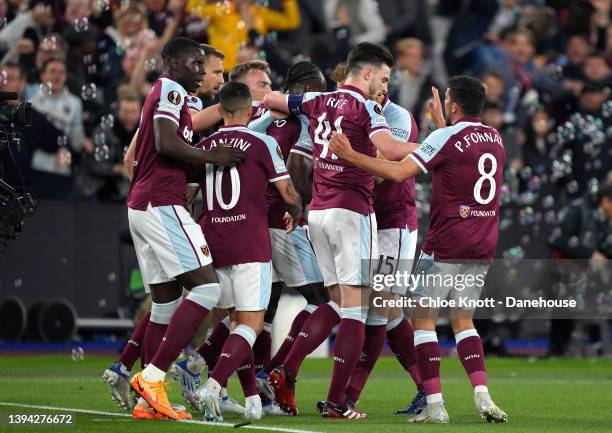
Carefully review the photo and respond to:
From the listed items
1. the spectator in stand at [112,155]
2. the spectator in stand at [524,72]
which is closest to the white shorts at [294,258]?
the spectator in stand at [112,155]

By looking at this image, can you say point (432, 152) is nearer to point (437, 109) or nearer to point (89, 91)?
Result: point (437, 109)

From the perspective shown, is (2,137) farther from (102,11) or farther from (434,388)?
(102,11)

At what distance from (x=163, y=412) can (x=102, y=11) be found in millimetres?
9839

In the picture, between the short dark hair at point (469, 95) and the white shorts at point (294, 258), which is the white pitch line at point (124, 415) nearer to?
the white shorts at point (294, 258)

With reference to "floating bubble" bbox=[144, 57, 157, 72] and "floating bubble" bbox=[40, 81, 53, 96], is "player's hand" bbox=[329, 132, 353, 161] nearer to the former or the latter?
"floating bubble" bbox=[144, 57, 157, 72]

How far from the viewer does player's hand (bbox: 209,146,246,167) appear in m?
8.63

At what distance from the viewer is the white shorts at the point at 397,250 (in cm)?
955

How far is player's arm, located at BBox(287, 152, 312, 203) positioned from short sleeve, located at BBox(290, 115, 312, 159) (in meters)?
0.03

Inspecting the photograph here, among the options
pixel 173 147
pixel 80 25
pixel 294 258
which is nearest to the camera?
pixel 173 147

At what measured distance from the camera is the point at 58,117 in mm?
15844

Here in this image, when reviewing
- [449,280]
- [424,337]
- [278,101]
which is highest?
[278,101]

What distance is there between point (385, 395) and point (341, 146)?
326 cm

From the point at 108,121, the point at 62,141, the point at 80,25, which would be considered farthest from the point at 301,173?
the point at 80,25

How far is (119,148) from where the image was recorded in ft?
51.0
